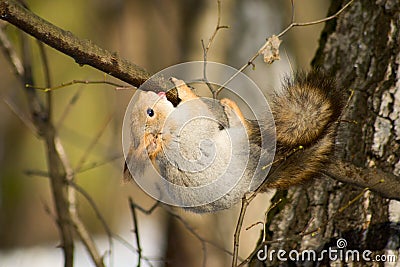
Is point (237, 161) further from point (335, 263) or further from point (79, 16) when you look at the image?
point (79, 16)

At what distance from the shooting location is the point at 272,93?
1491 millimetres

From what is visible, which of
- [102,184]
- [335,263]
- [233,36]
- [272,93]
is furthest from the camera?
[102,184]

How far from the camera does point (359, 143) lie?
5.70 ft

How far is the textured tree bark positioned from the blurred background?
1.96 ft

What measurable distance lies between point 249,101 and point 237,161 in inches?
6.0

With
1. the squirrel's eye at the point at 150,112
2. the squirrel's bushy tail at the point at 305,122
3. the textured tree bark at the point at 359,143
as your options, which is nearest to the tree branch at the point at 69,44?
the squirrel's eye at the point at 150,112

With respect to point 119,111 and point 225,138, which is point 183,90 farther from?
point 119,111

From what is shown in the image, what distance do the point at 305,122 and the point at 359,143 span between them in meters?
0.38

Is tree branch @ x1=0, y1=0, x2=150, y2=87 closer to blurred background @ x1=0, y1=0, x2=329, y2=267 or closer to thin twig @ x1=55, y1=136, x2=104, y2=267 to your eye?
thin twig @ x1=55, y1=136, x2=104, y2=267

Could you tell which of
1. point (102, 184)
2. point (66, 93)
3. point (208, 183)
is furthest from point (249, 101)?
point (66, 93)

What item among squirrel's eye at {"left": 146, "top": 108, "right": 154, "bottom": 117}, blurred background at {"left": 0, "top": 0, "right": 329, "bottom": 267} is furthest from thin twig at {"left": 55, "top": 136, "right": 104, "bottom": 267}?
squirrel's eye at {"left": 146, "top": 108, "right": 154, "bottom": 117}

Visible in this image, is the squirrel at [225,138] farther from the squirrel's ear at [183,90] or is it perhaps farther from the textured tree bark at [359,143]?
the textured tree bark at [359,143]

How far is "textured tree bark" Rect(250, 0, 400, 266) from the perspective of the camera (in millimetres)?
1638

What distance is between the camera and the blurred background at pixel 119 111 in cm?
325
